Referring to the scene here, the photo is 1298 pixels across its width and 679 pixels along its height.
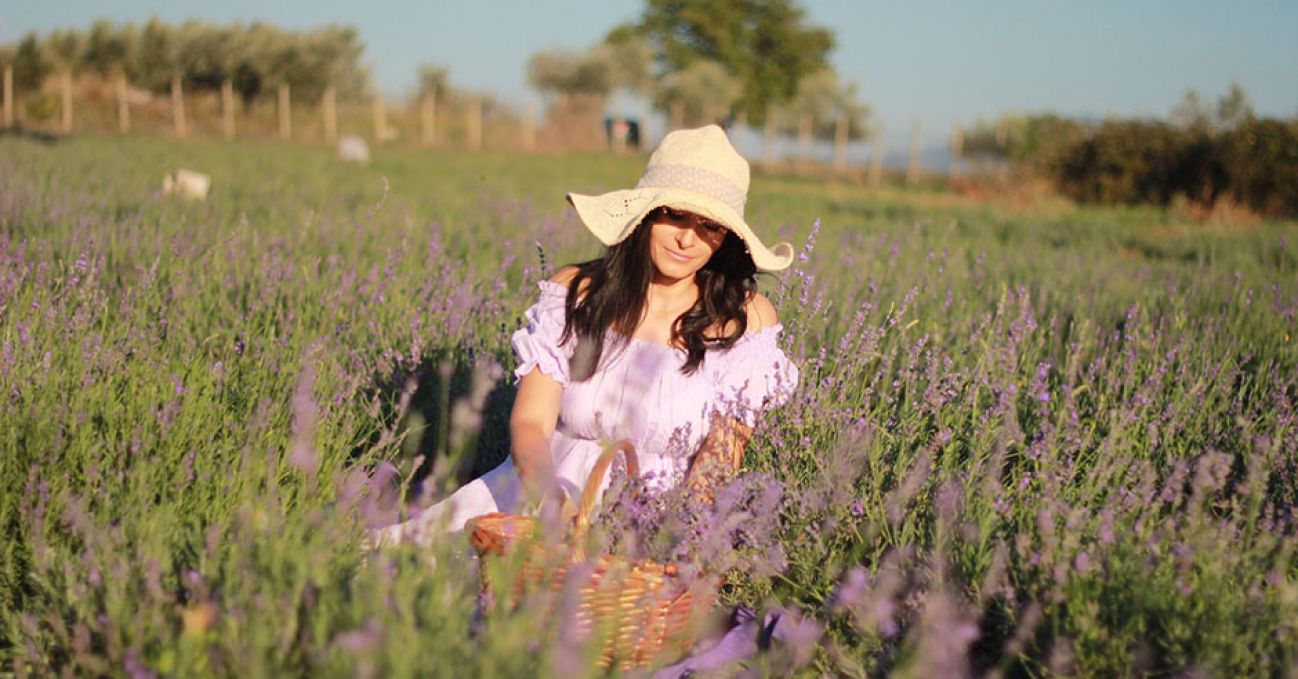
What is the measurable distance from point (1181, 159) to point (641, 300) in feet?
63.6

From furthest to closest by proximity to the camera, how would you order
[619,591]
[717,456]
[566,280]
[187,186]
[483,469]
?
1. [187,186]
2. [483,469]
3. [566,280]
4. [717,456]
5. [619,591]

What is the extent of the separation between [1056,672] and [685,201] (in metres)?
1.45

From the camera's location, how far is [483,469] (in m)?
3.43

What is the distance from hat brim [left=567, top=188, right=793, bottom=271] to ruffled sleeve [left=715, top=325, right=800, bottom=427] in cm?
24

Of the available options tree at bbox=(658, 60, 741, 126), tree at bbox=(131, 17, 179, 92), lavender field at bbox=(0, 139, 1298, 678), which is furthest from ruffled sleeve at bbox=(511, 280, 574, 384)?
tree at bbox=(658, 60, 741, 126)

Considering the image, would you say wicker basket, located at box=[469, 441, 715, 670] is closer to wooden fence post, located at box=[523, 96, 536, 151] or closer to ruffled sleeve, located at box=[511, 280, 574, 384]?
ruffled sleeve, located at box=[511, 280, 574, 384]

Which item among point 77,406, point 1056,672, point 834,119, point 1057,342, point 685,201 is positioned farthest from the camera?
point 834,119

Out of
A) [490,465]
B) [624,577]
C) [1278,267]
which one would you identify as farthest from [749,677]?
[1278,267]

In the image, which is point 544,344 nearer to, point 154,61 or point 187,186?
point 187,186

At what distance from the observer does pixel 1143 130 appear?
795 inches

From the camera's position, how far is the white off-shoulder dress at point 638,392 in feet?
9.11

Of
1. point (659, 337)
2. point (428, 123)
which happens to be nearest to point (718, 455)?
point (659, 337)

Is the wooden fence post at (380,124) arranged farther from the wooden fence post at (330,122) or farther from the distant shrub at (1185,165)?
the distant shrub at (1185,165)

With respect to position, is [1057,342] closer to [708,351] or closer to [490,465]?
[708,351]
